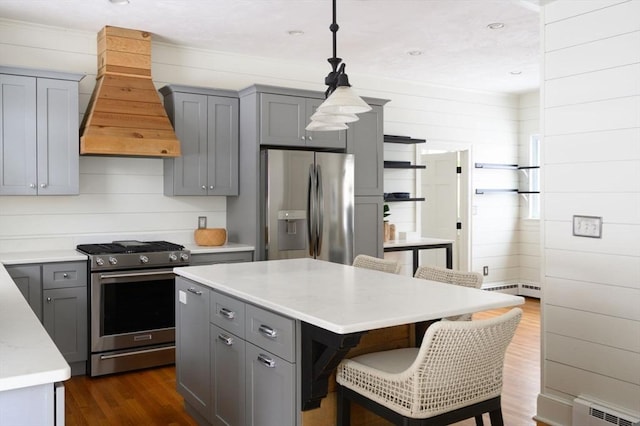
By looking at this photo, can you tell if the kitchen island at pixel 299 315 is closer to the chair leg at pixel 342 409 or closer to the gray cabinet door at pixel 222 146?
the chair leg at pixel 342 409

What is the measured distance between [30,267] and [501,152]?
5.98 metres

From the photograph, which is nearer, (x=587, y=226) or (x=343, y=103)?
(x=343, y=103)

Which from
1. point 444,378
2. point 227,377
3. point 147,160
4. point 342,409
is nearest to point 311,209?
point 147,160

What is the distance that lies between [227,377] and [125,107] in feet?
8.76

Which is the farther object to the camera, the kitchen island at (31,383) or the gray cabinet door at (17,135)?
the gray cabinet door at (17,135)

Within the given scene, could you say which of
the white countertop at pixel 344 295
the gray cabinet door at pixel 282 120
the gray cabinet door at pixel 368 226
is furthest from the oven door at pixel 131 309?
the gray cabinet door at pixel 368 226

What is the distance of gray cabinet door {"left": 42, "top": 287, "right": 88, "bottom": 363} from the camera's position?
4160 mm

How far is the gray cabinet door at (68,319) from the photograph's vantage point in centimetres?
416

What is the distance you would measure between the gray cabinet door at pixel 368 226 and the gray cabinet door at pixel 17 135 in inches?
113

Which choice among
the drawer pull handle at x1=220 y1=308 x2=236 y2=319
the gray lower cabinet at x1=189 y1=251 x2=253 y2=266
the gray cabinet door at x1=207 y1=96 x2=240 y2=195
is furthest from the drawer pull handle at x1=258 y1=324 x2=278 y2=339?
the gray cabinet door at x1=207 y1=96 x2=240 y2=195

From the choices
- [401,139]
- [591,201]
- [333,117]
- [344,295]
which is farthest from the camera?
[401,139]

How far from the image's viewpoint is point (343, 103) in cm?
281

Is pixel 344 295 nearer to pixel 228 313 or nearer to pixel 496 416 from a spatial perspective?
pixel 228 313

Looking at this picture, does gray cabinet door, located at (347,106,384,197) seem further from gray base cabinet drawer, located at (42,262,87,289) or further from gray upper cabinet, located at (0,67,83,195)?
gray base cabinet drawer, located at (42,262,87,289)
